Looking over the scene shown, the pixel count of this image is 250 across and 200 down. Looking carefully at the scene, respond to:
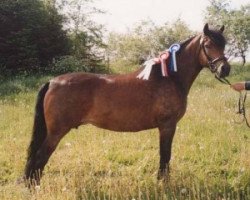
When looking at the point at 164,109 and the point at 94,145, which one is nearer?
the point at 164,109

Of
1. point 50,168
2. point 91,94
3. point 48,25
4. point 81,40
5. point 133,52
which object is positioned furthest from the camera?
point 133,52

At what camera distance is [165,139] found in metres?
6.76

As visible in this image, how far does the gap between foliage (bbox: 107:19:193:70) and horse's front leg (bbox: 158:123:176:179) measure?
1427 inches

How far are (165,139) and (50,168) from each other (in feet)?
7.60

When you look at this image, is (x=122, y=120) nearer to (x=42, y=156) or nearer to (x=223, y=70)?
(x=42, y=156)

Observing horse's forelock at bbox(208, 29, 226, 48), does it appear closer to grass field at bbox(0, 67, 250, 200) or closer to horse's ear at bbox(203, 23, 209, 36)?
horse's ear at bbox(203, 23, 209, 36)

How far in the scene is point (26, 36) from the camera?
877 inches

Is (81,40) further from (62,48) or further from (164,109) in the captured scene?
(164,109)

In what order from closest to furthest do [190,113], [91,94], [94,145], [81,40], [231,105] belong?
Answer: [91,94], [94,145], [190,113], [231,105], [81,40]

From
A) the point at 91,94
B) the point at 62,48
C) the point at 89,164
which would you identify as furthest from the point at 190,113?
the point at 62,48

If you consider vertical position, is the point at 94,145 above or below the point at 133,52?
above

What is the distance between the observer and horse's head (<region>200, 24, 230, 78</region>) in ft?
20.9

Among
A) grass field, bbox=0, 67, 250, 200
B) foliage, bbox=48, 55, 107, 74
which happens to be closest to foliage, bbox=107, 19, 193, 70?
foliage, bbox=48, 55, 107, 74

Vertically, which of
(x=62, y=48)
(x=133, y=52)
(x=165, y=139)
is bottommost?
(x=133, y=52)
